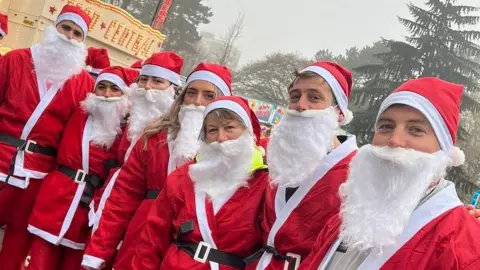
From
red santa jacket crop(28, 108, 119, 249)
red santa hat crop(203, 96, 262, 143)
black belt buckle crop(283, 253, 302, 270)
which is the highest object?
red santa hat crop(203, 96, 262, 143)

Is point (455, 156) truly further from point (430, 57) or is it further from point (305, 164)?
point (430, 57)

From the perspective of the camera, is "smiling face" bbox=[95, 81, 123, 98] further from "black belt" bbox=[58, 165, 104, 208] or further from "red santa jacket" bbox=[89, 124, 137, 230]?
Result: "black belt" bbox=[58, 165, 104, 208]

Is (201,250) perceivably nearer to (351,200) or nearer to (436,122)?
(351,200)

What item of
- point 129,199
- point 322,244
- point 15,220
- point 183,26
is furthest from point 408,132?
point 183,26

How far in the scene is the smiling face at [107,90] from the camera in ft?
13.6

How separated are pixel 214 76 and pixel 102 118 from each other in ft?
3.68

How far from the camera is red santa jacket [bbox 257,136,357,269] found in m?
2.43

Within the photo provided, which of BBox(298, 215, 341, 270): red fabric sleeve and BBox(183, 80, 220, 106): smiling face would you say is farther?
BBox(183, 80, 220, 106): smiling face

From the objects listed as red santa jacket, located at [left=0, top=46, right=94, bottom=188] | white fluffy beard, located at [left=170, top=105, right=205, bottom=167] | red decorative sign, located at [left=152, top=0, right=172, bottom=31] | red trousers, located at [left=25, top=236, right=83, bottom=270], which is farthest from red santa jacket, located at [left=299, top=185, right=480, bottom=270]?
red decorative sign, located at [left=152, top=0, right=172, bottom=31]

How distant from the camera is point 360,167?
2.09m

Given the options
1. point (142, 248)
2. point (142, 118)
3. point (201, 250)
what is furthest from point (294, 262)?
point (142, 118)

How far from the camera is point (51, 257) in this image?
396cm

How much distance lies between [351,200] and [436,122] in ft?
1.57

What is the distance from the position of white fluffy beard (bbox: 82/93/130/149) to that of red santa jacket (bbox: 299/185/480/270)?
2.72m
